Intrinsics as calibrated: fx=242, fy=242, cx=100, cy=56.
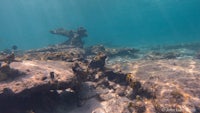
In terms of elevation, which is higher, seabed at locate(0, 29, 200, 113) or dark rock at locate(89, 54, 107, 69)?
dark rock at locate(89, 54, 107, 69)

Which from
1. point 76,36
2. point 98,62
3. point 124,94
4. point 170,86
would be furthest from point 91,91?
point 76,36

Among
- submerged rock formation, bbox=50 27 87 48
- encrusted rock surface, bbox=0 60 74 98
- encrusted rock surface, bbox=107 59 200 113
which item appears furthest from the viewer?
submerged rock formation, bbox=50 27 87 48

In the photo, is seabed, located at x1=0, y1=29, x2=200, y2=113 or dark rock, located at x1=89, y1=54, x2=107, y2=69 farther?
dark rock, located at x1=89, y1=54, x2=107, y2=69

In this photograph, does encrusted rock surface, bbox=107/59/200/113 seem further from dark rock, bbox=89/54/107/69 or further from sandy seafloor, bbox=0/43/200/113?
dark rock, bbox=89/54/107/69

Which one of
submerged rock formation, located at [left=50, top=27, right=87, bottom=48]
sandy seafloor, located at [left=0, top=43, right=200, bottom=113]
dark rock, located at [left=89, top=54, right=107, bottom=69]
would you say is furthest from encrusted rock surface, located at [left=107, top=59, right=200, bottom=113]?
submerged rock formation, located at [left=50, top=27, right=87, bottom=48]

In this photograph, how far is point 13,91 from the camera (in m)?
6.86

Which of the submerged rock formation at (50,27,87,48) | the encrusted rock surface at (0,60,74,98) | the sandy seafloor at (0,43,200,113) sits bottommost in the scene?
the sandy seafloor at (0,43,200,113)

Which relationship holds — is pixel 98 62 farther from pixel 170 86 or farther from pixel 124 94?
pixel 170 86

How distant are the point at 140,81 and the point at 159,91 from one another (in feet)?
4.06

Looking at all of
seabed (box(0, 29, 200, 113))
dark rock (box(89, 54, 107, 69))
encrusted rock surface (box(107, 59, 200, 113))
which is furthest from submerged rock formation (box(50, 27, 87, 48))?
seabed (box(0, 29, 200, 113))

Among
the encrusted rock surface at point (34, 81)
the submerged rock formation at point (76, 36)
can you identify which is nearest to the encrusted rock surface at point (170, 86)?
the encrusted rock surface at point (34, 81)

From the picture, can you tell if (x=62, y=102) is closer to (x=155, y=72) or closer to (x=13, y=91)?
(x=13, y=91)

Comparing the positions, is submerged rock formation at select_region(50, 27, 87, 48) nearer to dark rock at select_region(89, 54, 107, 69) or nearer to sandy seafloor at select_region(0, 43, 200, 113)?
dark rock at select_region(89, 54, 107, 69)

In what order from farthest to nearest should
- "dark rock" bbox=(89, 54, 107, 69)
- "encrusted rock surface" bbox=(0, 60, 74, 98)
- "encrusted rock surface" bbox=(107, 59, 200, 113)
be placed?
"dark rock" bbox=(89, 54, 107, 69), "encrusted rock surface" bbox=(107, 59, 200, 113), "encrusted rock surface" bbox=(0, 60, 74, 98)
